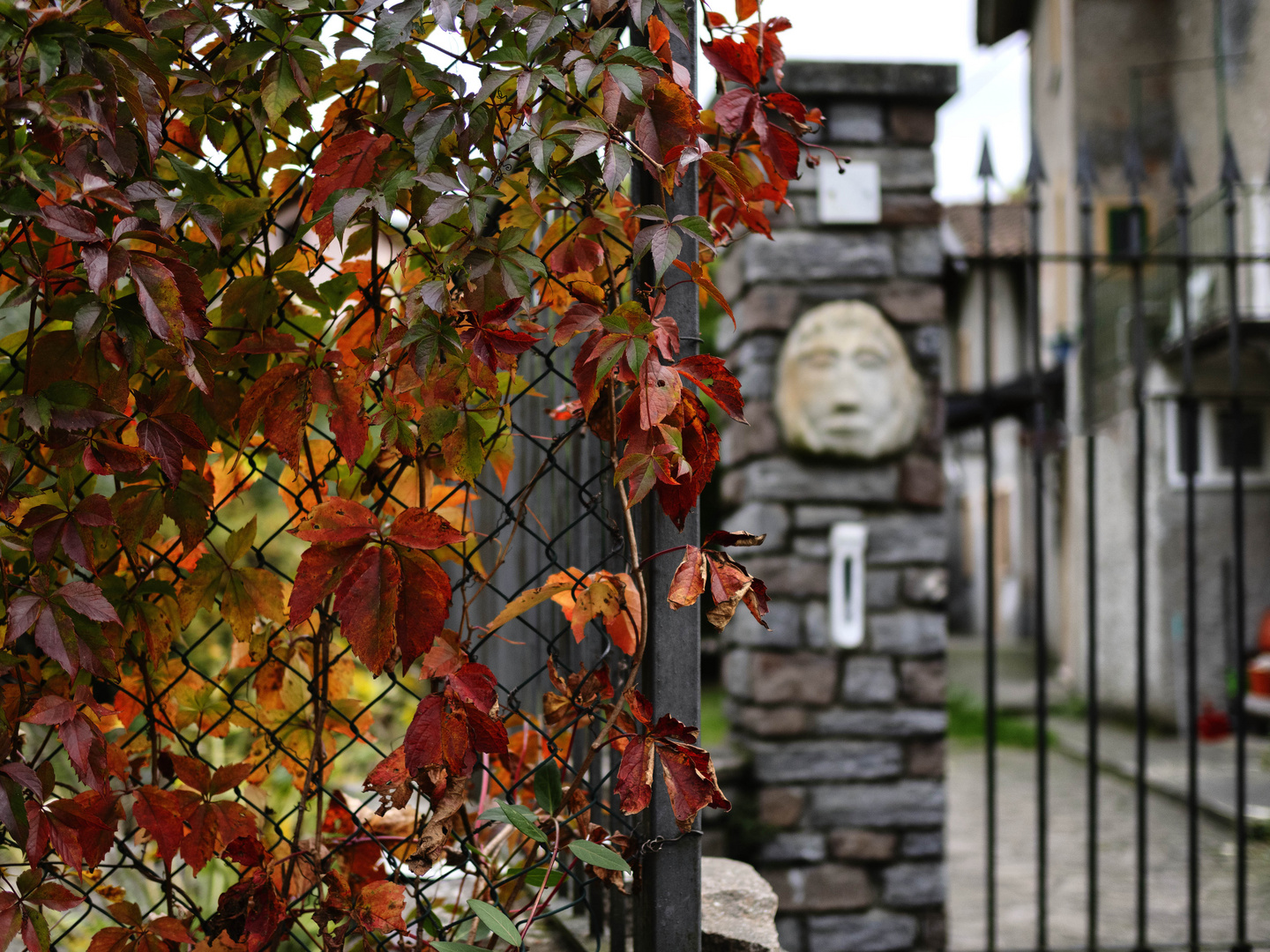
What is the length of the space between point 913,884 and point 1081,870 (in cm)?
193

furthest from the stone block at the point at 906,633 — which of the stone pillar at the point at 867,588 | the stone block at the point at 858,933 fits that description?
the stone block at the point at 858,933

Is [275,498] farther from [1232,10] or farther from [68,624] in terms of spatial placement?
[1232,10]

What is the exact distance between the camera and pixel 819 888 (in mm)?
2703

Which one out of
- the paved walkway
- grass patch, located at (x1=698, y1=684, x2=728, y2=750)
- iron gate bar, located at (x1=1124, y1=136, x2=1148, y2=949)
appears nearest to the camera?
iron gate bar, located at (x1=1124, y1=136, x2=1148, y2=949)

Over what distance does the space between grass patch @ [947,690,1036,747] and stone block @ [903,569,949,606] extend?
4523 mm

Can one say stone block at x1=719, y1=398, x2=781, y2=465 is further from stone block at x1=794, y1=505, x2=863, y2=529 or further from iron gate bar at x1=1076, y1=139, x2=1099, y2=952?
iron gate bar at x1=1076, y1=139, x2=1099, y2=952

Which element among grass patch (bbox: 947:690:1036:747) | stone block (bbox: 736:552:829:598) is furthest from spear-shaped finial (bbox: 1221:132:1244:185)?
grass patch (bbox: 947:690:1036:747)

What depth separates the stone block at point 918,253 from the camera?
2793mm

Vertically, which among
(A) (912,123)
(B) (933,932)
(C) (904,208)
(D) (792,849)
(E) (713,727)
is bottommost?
(B) (933,932)

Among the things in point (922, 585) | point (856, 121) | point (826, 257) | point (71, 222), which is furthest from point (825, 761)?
point (71, 222)

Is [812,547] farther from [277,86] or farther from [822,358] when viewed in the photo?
[277,86]

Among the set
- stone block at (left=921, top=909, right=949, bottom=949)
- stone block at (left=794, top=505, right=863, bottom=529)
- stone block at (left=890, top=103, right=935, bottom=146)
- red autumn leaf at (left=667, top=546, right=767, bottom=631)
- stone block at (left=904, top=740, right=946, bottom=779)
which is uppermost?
stone block at (left=890, top=103, right=935, bottom=146)

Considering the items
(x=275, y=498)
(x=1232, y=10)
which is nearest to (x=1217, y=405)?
(x=1232, y=10)

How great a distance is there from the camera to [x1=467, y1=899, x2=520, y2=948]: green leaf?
91 centimetres
